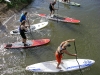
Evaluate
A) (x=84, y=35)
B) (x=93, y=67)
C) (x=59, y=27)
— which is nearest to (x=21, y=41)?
(x=59, y=27)

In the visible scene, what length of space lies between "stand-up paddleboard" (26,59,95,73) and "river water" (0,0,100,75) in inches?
12.4

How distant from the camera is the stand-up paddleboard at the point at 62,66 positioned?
41.1ft

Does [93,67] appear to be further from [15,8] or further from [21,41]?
[15,8]

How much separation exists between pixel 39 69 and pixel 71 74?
2083mm

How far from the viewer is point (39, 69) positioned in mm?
12633

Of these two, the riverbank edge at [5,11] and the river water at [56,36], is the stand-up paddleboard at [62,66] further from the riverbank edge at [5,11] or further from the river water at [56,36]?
the riverbank edge at [5,11]

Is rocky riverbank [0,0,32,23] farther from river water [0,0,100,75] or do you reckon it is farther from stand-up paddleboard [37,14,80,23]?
stand-up paddleboard [37,14,80,23]

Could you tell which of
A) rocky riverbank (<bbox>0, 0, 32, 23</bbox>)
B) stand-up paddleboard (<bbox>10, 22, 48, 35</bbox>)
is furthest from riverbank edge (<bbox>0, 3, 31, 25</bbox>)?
stand-up paddleboard (<bbox>10, 22, 48, 35</bbox>)

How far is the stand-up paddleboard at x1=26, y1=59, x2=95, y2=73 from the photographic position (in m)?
12.5

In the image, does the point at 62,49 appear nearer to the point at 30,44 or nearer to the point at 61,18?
the point at 30,44

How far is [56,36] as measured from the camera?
1661 cm

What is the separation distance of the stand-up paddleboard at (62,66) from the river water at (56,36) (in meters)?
0.31

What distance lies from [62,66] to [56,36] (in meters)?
4.37

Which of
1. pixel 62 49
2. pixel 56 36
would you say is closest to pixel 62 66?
pixel 62 49
